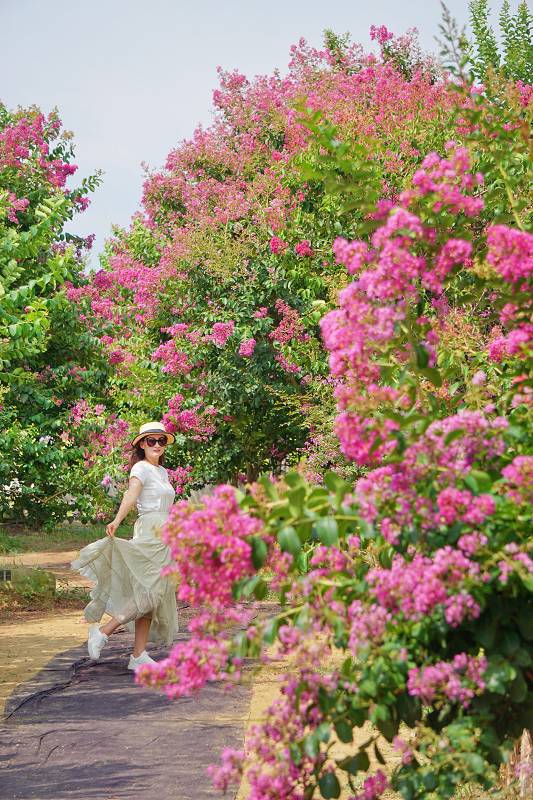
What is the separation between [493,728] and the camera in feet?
8.71

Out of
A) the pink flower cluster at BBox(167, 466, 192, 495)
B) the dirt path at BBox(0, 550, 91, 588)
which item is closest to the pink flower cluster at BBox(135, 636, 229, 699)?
the pink flower cluster at BBox(167, 466, 192, 495)

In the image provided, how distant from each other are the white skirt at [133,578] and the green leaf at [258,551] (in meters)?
6.26

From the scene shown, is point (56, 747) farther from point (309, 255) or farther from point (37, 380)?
point (37, 380)

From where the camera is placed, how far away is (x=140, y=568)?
8.77m

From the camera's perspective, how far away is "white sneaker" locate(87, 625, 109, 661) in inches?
340

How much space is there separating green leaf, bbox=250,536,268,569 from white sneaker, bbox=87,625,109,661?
6486 millimetres

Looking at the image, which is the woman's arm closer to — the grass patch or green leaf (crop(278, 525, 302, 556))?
green leaf (crop(278, 525, 302, 556))

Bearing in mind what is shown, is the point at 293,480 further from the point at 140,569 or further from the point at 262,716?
the point at 140,569

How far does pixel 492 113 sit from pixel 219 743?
416 centimetres

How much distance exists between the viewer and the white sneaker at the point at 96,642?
865 cm

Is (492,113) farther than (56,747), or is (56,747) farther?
(56,747)

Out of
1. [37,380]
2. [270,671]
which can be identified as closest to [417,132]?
[270,671]

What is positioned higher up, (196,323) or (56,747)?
(196,323)

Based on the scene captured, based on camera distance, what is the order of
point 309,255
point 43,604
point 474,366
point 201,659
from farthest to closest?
point 43,604 → point 309,255 → point 474,366 → point 201,659
